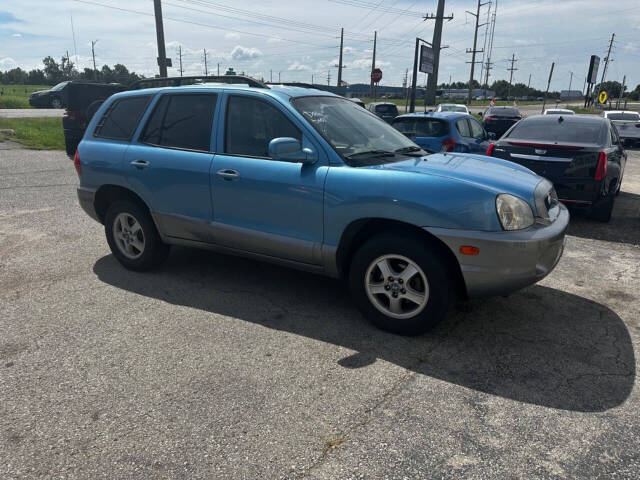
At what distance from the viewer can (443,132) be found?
8.73m

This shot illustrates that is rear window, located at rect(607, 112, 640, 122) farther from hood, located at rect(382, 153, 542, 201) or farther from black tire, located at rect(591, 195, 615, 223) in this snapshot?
hood, located at rect(382, 153, 542, 201)

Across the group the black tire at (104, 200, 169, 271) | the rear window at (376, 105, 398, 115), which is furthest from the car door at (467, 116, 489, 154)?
the rear window at (376, 105, 398, 115)

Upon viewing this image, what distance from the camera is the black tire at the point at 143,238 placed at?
471 cm

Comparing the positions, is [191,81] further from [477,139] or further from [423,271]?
[477,139]

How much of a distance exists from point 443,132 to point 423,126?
17.1 inches

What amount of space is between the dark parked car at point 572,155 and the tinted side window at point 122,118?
4.89 metres

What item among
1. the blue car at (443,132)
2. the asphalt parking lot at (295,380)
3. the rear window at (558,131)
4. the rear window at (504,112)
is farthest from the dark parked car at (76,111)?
the rear window at (504,112)

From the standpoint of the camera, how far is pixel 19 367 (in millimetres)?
3184

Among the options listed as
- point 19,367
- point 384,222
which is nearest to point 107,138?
point 19,367

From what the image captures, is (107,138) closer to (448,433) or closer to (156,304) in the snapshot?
(156,304)

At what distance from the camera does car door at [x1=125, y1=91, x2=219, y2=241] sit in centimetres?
427

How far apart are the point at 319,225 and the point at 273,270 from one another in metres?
1.46

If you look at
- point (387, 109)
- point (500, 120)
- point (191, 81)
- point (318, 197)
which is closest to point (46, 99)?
point (387, 109)

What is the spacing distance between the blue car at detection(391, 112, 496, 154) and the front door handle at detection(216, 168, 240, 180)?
16.8 ft
